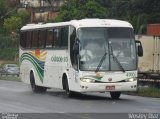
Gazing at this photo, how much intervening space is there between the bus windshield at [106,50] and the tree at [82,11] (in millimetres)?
53319

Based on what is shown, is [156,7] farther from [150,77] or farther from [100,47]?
[100,47]

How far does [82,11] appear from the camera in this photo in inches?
3211

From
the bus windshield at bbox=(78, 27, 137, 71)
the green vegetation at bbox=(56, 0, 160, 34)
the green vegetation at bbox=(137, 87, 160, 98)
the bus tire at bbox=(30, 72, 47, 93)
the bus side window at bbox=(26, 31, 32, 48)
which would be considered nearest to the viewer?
the bus windshield at bbox=(78, 27, 137, 71)

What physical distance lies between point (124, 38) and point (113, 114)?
7.32 meters

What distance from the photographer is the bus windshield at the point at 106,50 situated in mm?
25188

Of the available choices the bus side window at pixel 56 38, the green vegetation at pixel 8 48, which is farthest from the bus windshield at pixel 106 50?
the green vegetation at pixel 8 48

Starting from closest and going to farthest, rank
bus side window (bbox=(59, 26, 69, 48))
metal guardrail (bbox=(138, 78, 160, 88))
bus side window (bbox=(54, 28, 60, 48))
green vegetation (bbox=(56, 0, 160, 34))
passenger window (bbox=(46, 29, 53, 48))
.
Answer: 1. bus side window (bbox=(59, 26, 69, 48))
2. bus side window (bbox=(54, 28, 60, 48))
3. passenger window (bbox=(46, 29, 53, 48))
4. metal guardrail (bbox=(138, 78, 160, 88))
5. green vegetation (bbox=(56, 0, 160, 34))

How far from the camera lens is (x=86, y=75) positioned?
2512 centimetres

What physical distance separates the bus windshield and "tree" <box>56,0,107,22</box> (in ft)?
175

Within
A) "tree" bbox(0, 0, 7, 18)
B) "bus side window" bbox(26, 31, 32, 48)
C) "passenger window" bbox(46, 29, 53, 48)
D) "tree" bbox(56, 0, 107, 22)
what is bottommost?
Answer: "tree" bbox(0, 0, 7, 18)

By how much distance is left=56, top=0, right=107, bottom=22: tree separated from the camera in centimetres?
8031

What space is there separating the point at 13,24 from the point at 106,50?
2879 inches

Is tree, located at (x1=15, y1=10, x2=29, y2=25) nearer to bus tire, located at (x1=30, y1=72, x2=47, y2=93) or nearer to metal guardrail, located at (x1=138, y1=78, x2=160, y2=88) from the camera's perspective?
metal guardrail, located at (x1=138, y1=78, x2=160, y2=88)

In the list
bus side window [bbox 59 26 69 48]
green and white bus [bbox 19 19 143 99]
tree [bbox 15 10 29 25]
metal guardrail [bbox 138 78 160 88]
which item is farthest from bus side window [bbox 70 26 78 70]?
tree [bbox 15 10 29 25]
